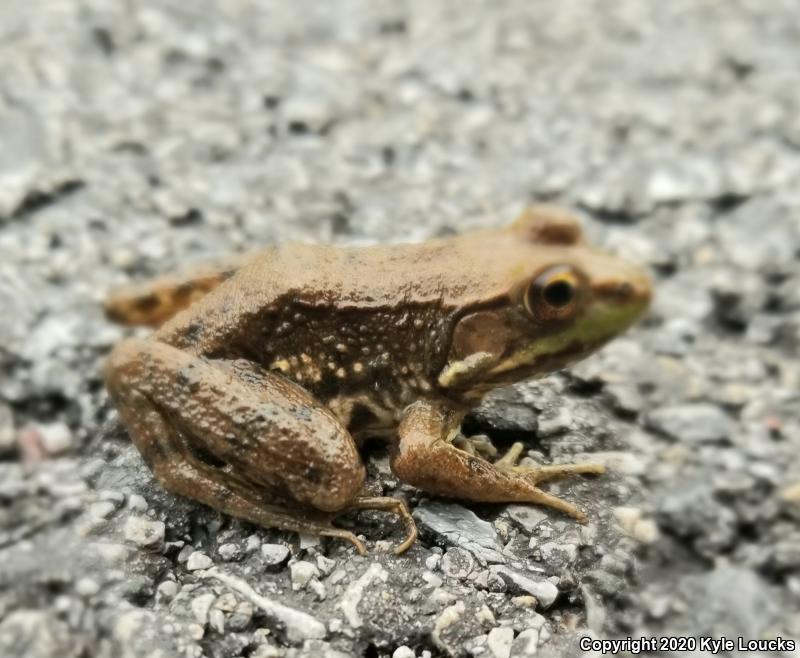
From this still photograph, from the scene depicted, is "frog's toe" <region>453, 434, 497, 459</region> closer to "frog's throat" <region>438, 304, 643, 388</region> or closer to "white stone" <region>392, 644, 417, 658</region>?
"frog's throat" <region>438, 304, 643, 388</region>

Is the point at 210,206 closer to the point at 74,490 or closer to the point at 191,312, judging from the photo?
the point at 191,312

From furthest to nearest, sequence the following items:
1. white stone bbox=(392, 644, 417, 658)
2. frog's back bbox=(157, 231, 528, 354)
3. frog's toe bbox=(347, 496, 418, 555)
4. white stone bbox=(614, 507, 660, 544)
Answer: white stone bbox=(614, 507, 660, 544) → frog's back bbox=(157, 231, 528, 354) → frog's toe bbox=(347, 496, 418, 555) → white stone bbox=(392, 644, 417, 658)

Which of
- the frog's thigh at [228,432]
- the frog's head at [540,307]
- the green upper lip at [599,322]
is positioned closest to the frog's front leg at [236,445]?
the frog's thigh at [228,432]

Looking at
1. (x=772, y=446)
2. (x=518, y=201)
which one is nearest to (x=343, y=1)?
(x=518, y=201)

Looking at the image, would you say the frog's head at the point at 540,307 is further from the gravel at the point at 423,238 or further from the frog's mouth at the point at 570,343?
the gravel at the point at 423,238

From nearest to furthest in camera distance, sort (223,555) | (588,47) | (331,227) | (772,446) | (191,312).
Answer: (223,555) < (191,312) < (772,446) < (331,227) < (588,47)

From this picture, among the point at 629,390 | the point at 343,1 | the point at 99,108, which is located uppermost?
the point at 343,1

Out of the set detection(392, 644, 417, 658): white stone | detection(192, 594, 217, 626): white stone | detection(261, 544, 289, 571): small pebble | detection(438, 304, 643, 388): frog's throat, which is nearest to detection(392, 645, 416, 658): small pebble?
detection(392, 644, 417, 658): white stone
